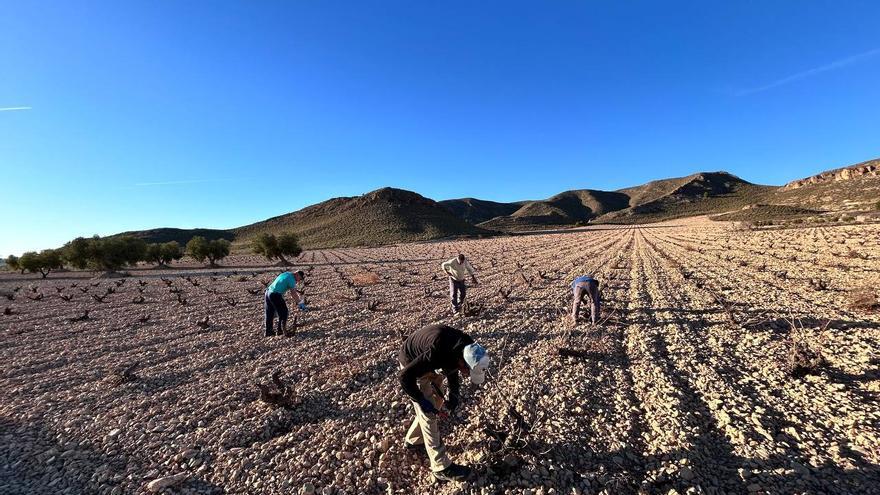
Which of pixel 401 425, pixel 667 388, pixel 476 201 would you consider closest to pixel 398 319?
pixel 401 425

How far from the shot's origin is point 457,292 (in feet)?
38.0

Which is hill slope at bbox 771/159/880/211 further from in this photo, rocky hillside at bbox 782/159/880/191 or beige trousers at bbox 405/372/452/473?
beige trousers at bbox 405/372/452/473

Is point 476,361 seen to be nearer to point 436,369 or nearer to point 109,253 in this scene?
point 436,369

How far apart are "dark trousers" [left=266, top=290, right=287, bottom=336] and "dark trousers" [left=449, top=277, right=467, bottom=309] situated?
484 centimetres

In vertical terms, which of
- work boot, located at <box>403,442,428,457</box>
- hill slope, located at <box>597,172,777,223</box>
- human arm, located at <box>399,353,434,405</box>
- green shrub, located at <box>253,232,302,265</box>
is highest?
hill slope, located at <box>597,172,777,223</box>

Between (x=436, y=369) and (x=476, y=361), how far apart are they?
31.7 inches

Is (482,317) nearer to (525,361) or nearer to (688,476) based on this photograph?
(525,361)

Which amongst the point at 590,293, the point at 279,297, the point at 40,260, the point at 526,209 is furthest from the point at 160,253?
the point at 526,209

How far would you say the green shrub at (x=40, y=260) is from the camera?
42.8 m

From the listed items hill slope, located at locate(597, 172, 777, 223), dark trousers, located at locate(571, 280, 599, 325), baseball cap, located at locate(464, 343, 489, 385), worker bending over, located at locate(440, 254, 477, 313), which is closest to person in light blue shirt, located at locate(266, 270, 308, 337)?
worker bending over, located at locate(440, 254, 477, 313)

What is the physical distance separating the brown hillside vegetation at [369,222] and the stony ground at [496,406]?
72.2 meters

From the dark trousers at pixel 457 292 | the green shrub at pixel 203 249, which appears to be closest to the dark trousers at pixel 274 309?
the dark trousers at pixel 457 292

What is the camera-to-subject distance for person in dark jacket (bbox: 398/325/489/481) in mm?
3771

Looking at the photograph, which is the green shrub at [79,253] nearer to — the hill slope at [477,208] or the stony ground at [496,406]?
the stony ground at [496,406]
